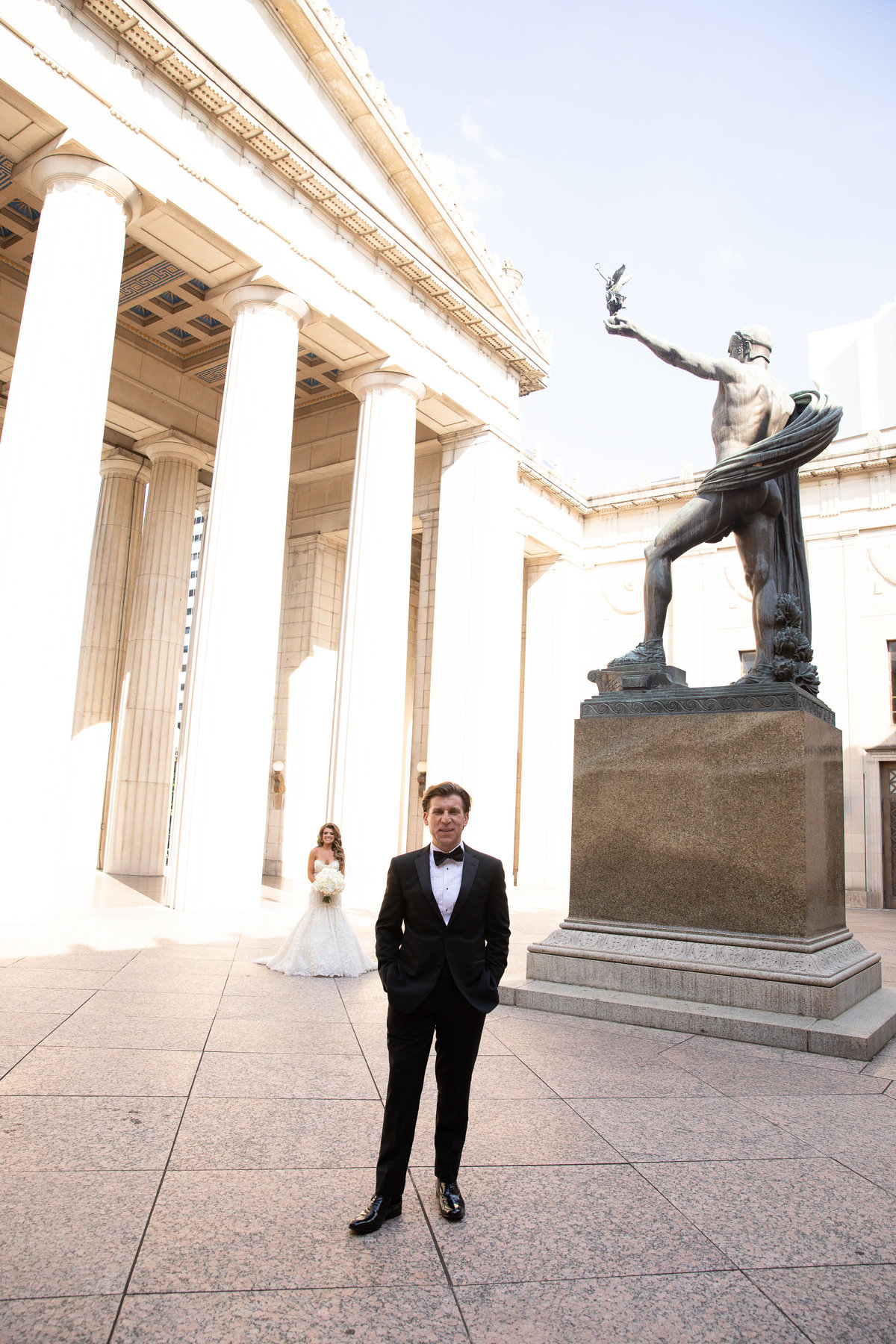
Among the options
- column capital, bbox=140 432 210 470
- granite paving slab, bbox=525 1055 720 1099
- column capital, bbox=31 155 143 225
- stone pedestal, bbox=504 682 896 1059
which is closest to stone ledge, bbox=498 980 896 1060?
stone pedestal, bbox=504 682 896 1059

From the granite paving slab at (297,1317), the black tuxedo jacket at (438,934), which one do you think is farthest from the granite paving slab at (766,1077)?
the granite paving slab at (297,1317)

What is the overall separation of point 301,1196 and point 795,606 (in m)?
6.92

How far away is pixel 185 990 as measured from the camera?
8602mm

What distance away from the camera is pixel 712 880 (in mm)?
7695

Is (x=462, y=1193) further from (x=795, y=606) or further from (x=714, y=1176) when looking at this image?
(x=795, y=606)

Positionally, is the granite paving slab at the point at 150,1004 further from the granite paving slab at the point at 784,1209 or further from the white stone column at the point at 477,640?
the white stone column at the point at 477,640

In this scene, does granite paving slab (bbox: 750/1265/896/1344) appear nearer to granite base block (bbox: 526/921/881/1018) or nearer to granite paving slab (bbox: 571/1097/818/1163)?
granite paving slab (bbox: 571/1097/818/1163)

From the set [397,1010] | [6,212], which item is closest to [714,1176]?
[397,1010]

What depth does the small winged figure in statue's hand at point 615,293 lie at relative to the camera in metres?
9.13

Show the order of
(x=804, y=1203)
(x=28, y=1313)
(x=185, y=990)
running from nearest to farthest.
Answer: (x=28, y=1313)
(x=804, y=1203)
(x=185, y=990)

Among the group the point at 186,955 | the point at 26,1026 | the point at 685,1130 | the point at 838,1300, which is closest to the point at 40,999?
the point at 26,1026

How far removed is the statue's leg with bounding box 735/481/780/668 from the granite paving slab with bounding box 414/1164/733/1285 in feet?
19.4

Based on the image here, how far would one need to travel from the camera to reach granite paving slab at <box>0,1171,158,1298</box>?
3.11 m

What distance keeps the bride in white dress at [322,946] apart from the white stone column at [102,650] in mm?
13700
